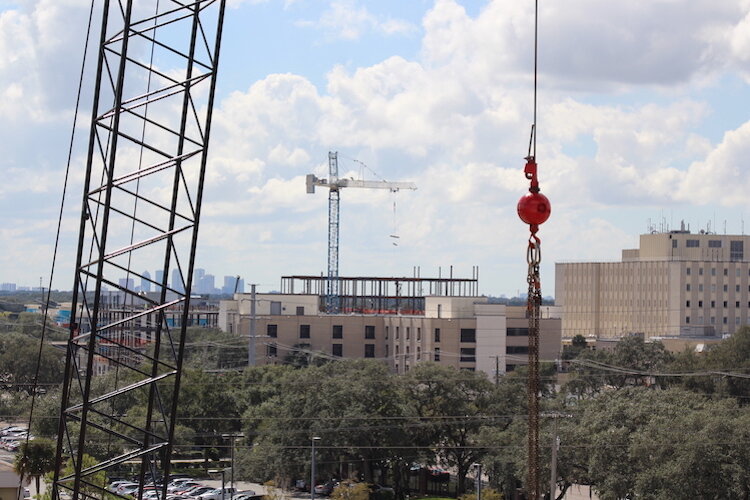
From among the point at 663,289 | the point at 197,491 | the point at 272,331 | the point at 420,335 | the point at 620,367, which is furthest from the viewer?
the point at 663,289

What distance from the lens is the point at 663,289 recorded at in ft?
440

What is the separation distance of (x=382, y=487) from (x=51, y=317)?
130 m

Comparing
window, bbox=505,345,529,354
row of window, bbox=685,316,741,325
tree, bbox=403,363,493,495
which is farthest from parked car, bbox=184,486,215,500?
row of window, bbox=685,316,741,325

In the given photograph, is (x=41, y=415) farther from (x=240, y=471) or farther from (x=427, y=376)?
(x=427, y=376)

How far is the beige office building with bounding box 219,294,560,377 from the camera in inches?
3642

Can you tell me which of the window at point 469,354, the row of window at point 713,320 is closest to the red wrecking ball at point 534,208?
the window at point 469,354

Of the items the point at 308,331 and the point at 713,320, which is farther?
the point at 713,320

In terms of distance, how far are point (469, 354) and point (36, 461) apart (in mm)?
56597

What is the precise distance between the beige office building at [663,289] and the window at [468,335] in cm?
3994

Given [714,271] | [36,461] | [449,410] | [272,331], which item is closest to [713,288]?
[714,271]

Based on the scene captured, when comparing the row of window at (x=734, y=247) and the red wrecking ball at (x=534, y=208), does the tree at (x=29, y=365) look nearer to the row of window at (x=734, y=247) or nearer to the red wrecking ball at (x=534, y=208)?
the row of window at (x=734, y=247)

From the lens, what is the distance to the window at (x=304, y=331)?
105 m

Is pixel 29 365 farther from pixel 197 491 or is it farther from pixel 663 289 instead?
pixel 663 289

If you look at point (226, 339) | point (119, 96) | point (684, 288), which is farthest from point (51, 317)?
point (119, 96)
